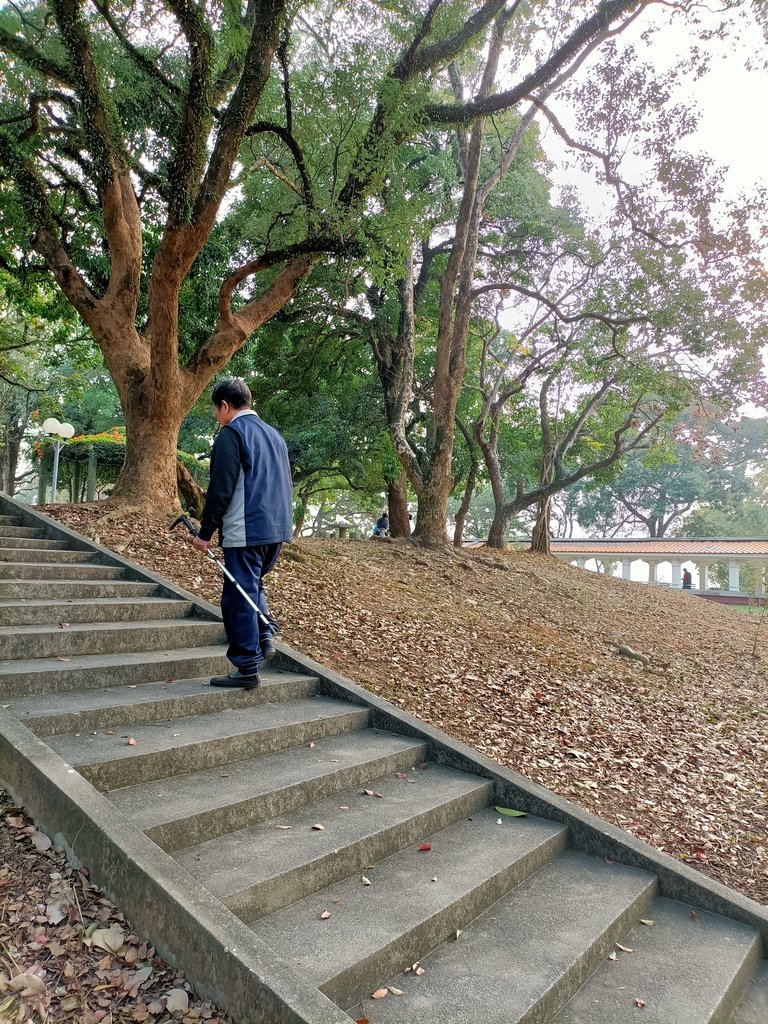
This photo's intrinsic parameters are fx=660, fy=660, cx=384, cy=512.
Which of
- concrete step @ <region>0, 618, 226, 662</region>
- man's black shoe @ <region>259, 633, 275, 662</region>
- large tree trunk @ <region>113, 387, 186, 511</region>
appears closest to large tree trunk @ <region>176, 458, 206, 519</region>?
large tree trunk @ <region>113, 387, 186, 511</region>

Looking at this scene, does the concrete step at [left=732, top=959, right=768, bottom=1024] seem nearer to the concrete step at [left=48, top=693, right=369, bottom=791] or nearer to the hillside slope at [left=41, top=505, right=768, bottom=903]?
the hillside slope at [left=41, top=505, right=768, bottom=903]

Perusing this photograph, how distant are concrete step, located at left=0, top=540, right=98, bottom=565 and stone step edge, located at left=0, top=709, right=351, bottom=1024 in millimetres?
3557

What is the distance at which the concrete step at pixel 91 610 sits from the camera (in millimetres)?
4508

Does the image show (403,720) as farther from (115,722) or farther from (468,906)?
(115,722)

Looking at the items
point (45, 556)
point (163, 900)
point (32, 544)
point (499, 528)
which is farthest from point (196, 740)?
point (499, 528)

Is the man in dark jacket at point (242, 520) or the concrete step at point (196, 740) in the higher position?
the man in dark jacket at point (242, 520)

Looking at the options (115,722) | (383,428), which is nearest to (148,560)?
(115,722)

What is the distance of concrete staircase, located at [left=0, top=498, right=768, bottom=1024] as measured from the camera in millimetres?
2301

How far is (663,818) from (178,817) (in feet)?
10.4

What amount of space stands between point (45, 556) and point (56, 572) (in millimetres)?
632

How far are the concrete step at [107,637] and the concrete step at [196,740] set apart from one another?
1007 millimetres

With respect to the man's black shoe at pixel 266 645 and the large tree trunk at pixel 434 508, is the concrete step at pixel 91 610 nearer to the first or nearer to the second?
the man's black shoe at pixel 266 645

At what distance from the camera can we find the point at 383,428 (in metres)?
16.0

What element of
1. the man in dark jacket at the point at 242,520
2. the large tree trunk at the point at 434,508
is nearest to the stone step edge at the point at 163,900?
the man in dark jacket at the point at 242,520
